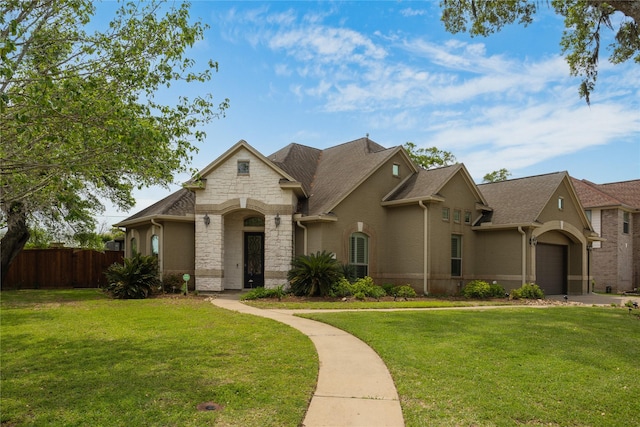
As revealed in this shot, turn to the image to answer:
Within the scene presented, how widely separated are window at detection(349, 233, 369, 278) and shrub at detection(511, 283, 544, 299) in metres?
6.08

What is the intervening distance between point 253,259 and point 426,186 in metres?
7.85

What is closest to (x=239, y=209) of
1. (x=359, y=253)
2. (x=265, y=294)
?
(x=265, y=294)

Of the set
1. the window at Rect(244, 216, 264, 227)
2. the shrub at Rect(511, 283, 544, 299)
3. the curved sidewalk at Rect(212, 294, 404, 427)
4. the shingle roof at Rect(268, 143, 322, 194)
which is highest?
the shingle roof at Rect(268, 143, 322, 194)

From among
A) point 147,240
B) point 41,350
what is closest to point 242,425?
point 41,350

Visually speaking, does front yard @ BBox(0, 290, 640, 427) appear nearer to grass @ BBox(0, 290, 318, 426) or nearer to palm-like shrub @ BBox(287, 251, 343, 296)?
grass @ BBox(0, 290, 318, 426)

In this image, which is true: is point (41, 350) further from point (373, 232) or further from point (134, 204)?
point (134, 204)

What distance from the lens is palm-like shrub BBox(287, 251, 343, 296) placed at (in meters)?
16.4

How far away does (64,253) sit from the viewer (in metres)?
23.0

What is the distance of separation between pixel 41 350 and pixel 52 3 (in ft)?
18.3

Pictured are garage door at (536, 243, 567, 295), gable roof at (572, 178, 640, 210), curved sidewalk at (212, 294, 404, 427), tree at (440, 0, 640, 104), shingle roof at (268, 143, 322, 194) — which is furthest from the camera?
gable roof at (572, 178, 640, 210)

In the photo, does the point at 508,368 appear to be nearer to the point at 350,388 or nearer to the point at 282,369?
the point at 350,388

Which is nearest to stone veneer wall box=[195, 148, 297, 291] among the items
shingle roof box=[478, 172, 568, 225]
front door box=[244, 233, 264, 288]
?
front door box=[244, 233, 264, 288]

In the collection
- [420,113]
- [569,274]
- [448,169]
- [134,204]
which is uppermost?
[420,113]

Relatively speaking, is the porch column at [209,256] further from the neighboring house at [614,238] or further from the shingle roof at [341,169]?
the neighboring house at [614,238]
